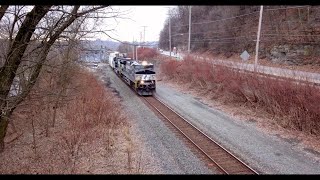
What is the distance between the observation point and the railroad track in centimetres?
966

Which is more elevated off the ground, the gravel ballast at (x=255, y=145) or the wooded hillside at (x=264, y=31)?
the wooded hillside at (x=264, y=31)

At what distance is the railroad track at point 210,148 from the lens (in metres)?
A: 9.66

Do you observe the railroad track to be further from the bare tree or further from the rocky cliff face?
the rocky cliff face

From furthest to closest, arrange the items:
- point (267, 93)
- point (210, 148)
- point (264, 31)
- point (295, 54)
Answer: point (264, 31)
point (295, 54)
point (267, 93)
point (210, 148)


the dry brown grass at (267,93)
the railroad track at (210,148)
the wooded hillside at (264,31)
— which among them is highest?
the wooded hillside at (264,31)

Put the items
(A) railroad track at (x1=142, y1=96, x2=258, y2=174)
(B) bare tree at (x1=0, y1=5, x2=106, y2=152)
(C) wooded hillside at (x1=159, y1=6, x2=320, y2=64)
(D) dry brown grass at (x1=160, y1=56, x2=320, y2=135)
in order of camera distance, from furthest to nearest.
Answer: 1. (C) wooded hillside at (x1=159, y1=6, x2=320, y2=64)
2. (D) dry brown grass at (x1=160, y1=56, x2=320, y2=135)
3. (A) railroad track at (x1=142, y1=96, x2=258, y2=174)
4. (B) bare tree at (x1=0, y1=5, x2=106, y2=152)

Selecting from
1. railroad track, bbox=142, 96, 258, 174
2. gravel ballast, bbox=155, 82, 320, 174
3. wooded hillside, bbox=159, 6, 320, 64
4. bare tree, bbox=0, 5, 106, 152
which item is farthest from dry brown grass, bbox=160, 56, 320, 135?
bare tree, bbox=0, 5, 106, 152

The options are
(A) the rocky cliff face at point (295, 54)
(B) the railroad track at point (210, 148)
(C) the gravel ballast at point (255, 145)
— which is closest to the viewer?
(B) the railroad track at point (210, 148)

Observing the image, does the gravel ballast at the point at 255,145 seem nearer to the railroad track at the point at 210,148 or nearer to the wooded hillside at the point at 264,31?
the railroad track at the point at 210,148

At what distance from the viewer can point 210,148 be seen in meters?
11.7

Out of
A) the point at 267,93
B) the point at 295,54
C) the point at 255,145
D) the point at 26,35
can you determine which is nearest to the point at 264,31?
the point at 295,54

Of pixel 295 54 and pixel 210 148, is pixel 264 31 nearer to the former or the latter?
pixel 295 54

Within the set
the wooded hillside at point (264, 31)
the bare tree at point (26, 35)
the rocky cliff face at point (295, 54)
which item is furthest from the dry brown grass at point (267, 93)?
the rocky cliff face at point (295, 54)

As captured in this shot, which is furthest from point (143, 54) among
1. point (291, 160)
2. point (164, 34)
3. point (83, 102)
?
point (291, 160)
